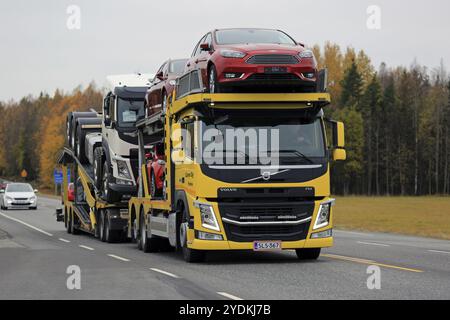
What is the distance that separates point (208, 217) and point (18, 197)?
3871 centimetres

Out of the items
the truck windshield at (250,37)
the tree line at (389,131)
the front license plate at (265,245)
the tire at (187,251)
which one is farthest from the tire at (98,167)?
the tree line at (389,131)

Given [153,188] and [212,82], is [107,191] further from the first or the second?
[212,82]

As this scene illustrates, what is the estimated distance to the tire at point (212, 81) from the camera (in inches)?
613

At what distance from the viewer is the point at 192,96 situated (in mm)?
15664

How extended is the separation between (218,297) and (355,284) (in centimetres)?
227

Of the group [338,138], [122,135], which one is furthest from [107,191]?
[338,138]

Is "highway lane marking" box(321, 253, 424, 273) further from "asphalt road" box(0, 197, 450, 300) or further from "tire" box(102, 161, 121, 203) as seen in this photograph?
"tire" box(102, 161, 121, 203)

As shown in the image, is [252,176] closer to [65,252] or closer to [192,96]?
[192,96]

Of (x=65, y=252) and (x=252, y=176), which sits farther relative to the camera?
(x=65, y=252)

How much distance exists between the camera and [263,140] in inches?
613

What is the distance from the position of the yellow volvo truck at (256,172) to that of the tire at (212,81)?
185mm

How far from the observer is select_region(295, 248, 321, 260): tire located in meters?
16.5

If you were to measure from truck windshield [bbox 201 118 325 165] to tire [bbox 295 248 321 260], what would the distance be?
1.86 metres
